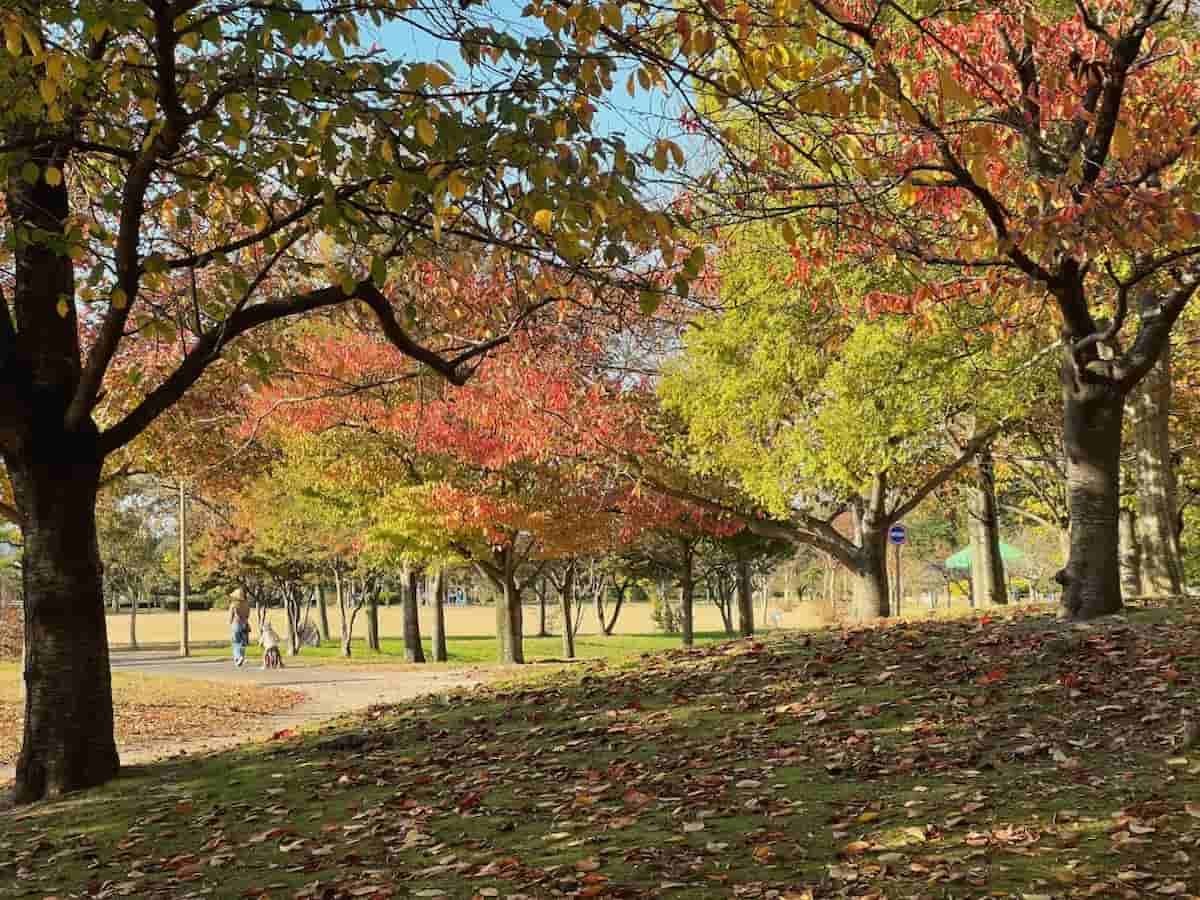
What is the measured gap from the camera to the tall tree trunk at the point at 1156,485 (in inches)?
584

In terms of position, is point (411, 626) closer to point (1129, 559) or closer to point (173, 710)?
point (173, 710)

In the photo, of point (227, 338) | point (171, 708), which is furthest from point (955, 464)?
point (227, 338)

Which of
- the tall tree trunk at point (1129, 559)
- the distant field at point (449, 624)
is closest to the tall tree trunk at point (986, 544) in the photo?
the tall tree trunk at point (1129, 559)

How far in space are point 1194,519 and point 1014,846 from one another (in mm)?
31530

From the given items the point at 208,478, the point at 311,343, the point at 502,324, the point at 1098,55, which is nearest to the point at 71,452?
→ the point at 502,324

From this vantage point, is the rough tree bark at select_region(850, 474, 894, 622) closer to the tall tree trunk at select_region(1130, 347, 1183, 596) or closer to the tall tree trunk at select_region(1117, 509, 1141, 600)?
the tall tree trunk at select_region(1117, 509, 1141, 600)

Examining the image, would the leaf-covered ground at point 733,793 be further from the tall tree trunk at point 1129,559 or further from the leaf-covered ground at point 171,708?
the tall tree trunk at point 1129,559

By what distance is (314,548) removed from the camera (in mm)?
34625

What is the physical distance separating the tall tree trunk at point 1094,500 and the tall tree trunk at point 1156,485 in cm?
502

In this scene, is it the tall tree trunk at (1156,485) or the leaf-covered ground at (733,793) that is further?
the tall tree trunk at (1156,485)

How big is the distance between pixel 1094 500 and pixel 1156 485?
6.11 meters

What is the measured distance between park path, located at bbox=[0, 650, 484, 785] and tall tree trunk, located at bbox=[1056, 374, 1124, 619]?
7305mm

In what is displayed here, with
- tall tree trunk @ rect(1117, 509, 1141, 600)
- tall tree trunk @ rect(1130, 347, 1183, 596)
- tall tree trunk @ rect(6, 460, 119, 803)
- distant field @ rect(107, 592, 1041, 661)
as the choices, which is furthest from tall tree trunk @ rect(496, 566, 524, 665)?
tall tree trunk @ rect(6, 460, 119, 803)

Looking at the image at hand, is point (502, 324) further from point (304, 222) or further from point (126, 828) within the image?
point (126, 828)
